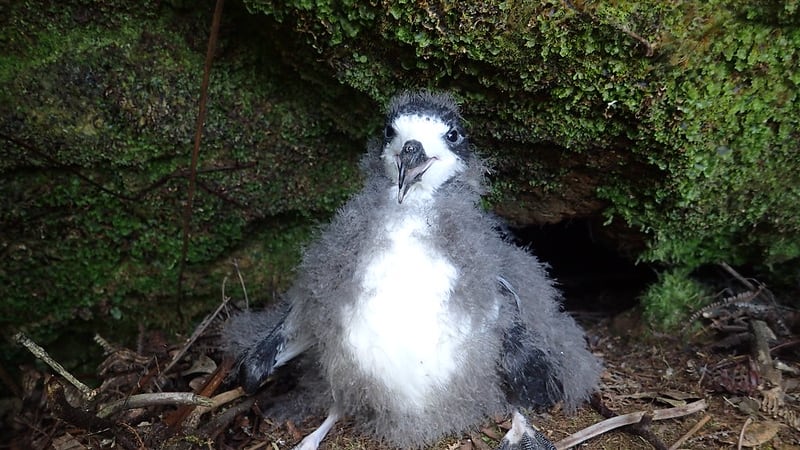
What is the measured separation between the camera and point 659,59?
74.9 inches

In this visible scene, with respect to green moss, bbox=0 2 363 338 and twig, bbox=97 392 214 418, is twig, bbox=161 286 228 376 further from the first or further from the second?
twig, bbox=97 392 214 418

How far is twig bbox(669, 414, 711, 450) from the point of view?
6.33ft

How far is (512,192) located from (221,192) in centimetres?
119

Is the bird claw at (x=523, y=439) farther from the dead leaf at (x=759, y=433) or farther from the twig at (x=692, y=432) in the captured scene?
the dead leaf at (x=759, y=433)

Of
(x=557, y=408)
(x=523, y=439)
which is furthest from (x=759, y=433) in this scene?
(x=523, y=439)

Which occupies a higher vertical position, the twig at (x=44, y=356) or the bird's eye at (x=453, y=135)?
the bird's eye at (x=453, y=135)

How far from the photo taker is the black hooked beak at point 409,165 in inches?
72.7

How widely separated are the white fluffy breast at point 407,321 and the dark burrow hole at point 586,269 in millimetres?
1053

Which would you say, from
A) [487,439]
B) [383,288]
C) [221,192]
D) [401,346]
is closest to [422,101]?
[383,288]

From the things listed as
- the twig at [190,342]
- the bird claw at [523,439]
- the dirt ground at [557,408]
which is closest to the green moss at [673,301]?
the dirt ground at [557,408]

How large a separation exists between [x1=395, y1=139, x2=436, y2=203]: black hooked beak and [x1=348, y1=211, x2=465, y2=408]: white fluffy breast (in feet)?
0.43

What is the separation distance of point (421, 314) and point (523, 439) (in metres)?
0.56

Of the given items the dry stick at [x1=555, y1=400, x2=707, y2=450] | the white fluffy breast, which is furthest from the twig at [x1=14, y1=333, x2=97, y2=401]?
the dry stick at [x1=555, y1=400, x2=707, y2=450]

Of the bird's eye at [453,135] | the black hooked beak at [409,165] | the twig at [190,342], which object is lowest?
the twig at [190,342]
